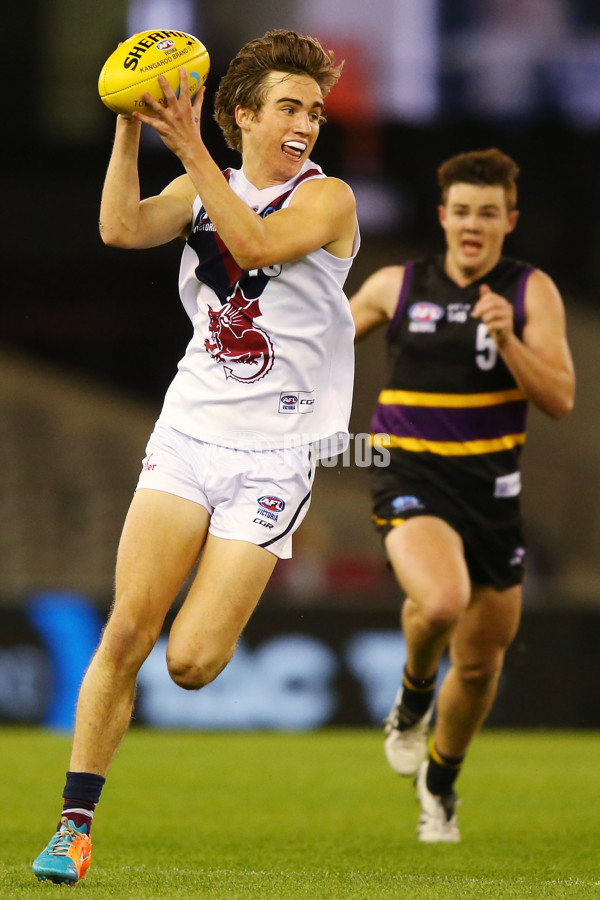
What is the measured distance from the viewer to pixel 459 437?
571cm

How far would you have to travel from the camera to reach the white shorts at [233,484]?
4.15 metres

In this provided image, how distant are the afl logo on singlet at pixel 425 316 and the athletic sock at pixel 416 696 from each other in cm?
145

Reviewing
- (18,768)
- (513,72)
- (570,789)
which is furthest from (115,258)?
(570,789)

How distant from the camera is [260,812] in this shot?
6.21m

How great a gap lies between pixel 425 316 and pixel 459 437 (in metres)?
0.55

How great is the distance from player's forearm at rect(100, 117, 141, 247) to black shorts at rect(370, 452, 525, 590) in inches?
75.6

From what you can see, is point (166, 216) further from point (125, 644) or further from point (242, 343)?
point (125, 644)

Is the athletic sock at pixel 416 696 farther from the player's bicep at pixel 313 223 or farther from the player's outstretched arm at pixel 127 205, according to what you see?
the player's outstretched arm at pixel 127 205

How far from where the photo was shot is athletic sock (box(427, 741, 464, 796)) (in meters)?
5.59

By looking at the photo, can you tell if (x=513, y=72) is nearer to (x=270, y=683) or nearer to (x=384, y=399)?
(x=270, y=683)

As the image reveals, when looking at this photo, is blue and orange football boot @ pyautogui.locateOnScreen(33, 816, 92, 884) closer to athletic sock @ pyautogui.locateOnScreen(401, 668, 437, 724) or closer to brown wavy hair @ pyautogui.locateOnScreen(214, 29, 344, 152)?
athletic sock @ pyautogui.locateOnScreen(401, 668, 437, 724)

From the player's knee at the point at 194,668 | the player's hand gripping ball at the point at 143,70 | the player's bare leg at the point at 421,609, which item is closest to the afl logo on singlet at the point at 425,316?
the player's bare leg at the point at 421,609

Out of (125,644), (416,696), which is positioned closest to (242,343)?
(125,644)

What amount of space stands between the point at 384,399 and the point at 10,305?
12687 mm
